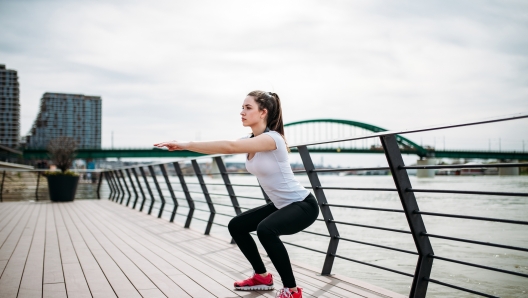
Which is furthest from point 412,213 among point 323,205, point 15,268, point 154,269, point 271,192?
point 15,268

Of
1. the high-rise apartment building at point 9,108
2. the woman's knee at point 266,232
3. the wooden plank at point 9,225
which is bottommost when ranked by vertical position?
the wooden plank at point 9,225

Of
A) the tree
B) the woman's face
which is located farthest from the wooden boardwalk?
the tree

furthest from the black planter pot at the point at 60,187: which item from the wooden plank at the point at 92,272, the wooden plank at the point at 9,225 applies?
the wooden plank at the point at 92,272

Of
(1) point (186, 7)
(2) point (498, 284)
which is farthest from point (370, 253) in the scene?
(1) point (186, 7)

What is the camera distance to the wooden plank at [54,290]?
3056 mm

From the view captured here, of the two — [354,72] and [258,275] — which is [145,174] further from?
[354,72]

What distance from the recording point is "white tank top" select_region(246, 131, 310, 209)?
2.90 m

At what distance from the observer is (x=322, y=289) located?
10.5ft

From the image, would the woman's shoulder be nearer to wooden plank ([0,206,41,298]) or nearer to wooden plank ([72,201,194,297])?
wooden plank ([72,201,194,297])

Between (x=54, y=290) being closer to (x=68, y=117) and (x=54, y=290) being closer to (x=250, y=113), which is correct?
(x=250, y=113)

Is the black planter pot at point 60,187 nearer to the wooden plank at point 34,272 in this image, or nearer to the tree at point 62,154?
the tree at point 62,154

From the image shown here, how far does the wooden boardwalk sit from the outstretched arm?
989 millimetres

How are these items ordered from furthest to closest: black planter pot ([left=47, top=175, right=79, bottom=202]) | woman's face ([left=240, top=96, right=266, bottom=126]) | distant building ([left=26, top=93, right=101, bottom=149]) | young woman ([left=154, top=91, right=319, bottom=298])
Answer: distant building ([left=26, top=93, right=101, bottom=149]), black planter pot ([left=47, top=175, right=79, bottom=202]), woman's face ([left=240, top=96, right=266, bottom=126]), young woman ([left=154, top=91, right=319, bottom=298])

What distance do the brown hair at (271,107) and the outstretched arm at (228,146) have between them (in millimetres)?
240
